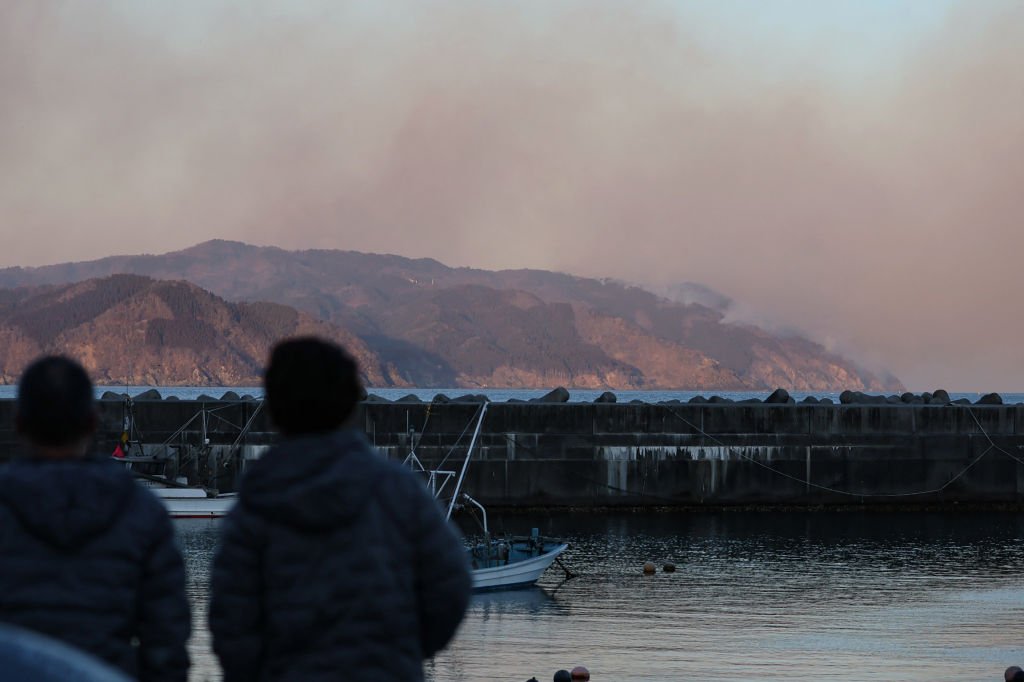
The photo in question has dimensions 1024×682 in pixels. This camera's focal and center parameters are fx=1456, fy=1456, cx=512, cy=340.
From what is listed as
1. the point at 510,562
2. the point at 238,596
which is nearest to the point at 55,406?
the point at 238,596

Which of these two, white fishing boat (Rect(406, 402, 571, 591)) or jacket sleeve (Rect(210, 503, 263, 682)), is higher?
jacket sleeve (Rect(210, 503, 263, 682))

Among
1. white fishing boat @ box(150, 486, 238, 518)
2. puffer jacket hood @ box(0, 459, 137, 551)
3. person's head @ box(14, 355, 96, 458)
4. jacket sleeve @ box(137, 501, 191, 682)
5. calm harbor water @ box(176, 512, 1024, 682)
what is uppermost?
person's head @ box(14, 355, 96, 458)

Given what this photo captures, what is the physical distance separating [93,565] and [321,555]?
76cm

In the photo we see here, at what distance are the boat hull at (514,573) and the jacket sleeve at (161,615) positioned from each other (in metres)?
23.1

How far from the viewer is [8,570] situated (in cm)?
455

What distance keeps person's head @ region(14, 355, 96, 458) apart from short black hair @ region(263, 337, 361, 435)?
0.61 metres

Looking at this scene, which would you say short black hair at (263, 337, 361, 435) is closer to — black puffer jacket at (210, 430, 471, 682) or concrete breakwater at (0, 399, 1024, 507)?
black puffer jacket at (210, 430, 471, 682)

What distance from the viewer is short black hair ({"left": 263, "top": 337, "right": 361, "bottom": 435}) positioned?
4.45 m

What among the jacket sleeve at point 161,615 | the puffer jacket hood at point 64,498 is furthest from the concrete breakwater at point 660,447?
the puffer jacket hood at point 64,498

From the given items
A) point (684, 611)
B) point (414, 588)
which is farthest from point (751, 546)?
point (414, 588)

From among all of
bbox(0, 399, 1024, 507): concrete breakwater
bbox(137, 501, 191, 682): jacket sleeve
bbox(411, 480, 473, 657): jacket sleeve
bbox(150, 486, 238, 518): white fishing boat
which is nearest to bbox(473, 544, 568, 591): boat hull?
bbox(0, 399, 1024, 507): concrete breakwater

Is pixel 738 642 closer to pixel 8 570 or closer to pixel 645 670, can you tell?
pixel 645 670

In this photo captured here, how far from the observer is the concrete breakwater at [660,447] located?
128 ft

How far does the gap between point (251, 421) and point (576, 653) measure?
65.1 feet
